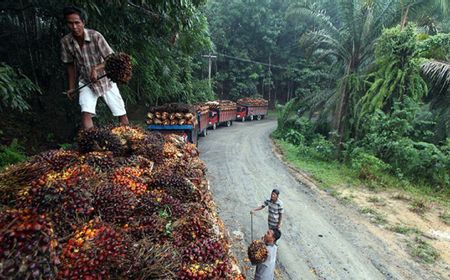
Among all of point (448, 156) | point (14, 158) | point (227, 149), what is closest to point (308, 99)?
point (227, 149)

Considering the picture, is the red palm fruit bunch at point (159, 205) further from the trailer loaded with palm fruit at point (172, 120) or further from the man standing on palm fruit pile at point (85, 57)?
the trailer loaded with palm fruit at point (172, 120)

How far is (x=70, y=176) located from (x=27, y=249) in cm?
110

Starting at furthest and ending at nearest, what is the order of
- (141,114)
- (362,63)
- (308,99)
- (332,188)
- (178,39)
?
(141,114) < (308,99) < (362,63) < (178,39) < (332,188)

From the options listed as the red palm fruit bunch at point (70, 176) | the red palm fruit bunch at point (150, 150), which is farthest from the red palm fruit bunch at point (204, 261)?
the red palm fruit bunch at point (150, 150)

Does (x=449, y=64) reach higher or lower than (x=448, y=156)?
higher

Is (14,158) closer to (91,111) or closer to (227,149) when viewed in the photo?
(91,111)

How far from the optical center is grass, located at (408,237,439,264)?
5.92 meters

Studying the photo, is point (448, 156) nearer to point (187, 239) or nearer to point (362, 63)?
point (362, 63)

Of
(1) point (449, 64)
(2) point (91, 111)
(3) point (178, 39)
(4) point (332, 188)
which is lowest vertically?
(4) point (332, 188)

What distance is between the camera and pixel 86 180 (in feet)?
7.06

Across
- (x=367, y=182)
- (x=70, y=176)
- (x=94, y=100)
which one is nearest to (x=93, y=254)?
(x=70, y=176)

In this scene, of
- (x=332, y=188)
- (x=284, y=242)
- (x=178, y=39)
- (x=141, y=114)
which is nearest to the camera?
(x=284, y=242)

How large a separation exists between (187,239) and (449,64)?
1288 centimetres

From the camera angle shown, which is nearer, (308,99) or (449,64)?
(449,64)
